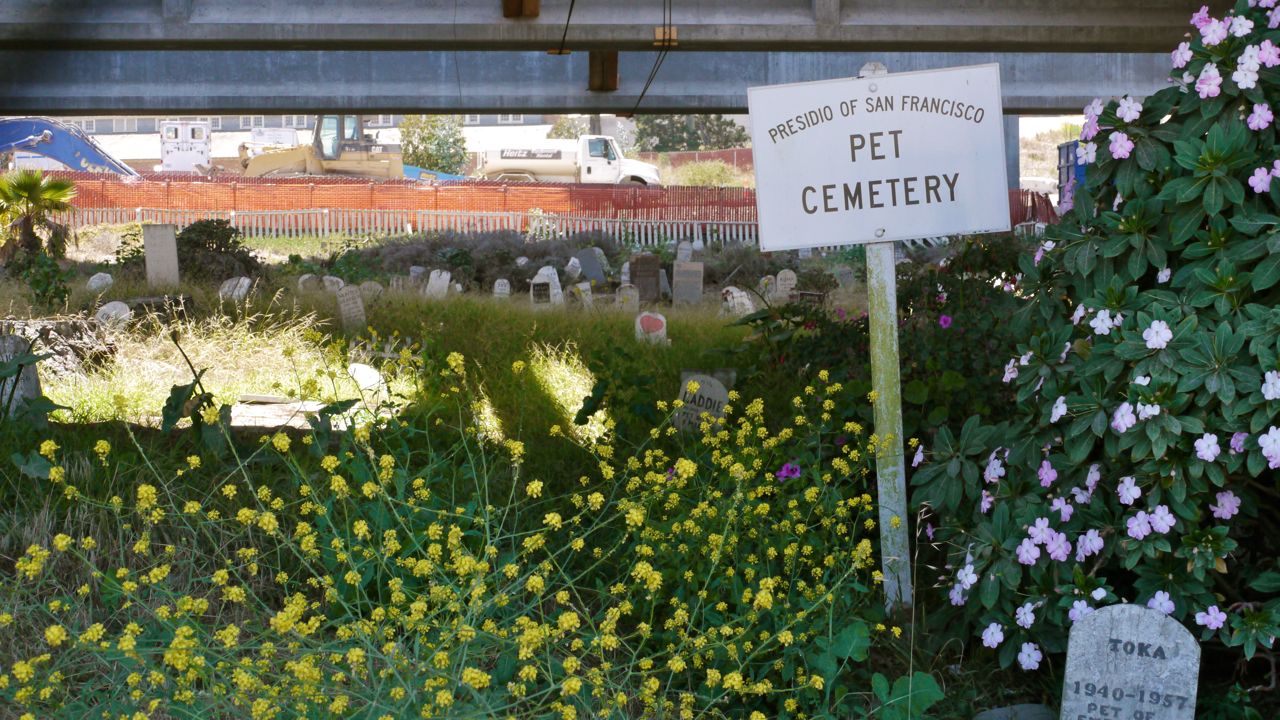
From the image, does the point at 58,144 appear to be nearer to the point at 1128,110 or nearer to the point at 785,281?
the point at 785,281

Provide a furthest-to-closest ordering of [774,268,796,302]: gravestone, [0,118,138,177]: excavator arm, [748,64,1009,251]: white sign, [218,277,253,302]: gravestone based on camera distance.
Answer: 1. [0,118,138,177]: excavator arm
2. [774,268,796,302]: gravestone
3. [218,277,253,302]: gravestone
4. [748,64,1009,251]: white sign

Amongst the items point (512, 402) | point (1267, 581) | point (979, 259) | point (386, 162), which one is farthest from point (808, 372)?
point (386, 162)

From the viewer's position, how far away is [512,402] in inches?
246

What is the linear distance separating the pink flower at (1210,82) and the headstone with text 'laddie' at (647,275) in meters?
10.8

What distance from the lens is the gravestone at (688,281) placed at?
1311 centimetres

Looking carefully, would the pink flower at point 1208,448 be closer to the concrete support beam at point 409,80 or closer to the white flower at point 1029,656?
the white flower at point 1029,656

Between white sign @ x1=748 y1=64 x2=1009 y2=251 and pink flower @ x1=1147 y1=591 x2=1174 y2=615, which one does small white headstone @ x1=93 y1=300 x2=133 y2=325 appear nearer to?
white sign @ x1=748 y1=64 x2=1009 y2=251

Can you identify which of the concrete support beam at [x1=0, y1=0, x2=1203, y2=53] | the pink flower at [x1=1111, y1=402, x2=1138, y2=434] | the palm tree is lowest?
the pink flower at [x1=1111, y1=402, x2=1138, y2=434]

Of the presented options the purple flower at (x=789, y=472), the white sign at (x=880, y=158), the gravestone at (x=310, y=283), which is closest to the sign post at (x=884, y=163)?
the white sign at (x=880, y=158)

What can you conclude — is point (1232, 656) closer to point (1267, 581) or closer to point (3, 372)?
point (1267, 581)

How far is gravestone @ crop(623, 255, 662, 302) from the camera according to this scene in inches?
547

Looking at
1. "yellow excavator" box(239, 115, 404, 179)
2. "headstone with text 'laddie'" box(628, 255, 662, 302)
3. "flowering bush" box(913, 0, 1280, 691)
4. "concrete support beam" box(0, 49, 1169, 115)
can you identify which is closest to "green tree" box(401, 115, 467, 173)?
"yellow excavator" box(239, 115, 404, 179)

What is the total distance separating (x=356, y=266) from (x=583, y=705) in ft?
41.0

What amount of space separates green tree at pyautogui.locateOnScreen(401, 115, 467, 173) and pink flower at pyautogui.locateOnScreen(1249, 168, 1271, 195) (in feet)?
147
